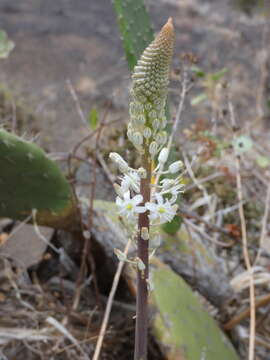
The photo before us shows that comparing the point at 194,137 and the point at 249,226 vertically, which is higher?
the point at 194,137

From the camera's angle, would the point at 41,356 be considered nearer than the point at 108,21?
Yes

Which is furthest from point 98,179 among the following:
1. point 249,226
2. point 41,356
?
point 41,356

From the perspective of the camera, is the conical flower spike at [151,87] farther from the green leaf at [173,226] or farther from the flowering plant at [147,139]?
the green leaf at [173,226]

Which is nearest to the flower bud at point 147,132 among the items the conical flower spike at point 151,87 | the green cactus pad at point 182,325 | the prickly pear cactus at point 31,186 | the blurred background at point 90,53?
the conical flower spike at point 151,87

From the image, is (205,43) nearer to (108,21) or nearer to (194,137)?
(108,21)

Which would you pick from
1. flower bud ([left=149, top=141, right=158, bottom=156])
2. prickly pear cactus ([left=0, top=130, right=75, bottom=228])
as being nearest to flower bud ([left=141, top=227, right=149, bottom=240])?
flower bud ([left=149, top=141, right=158, bottom=156])

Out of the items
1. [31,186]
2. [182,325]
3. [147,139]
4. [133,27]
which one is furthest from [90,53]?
[147,139]
